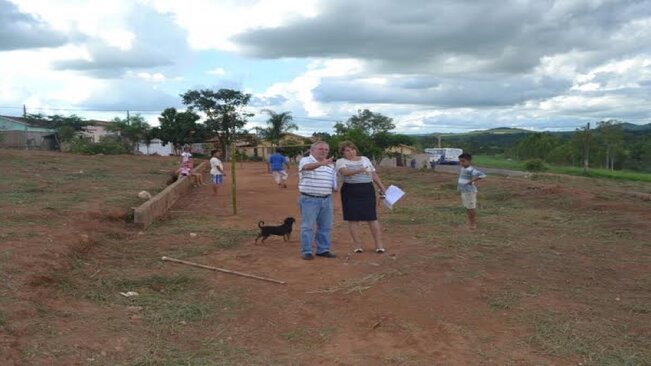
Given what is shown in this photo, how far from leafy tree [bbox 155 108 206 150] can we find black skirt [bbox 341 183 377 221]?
163 feet

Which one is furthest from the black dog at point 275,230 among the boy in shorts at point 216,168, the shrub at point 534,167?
the shrub at point 534,167

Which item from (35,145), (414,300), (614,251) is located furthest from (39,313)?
(35,145)

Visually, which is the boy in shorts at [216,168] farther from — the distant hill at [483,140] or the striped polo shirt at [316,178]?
the distant hill at [483,140]

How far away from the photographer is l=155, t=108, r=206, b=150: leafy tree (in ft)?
182

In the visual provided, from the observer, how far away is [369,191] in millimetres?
7316

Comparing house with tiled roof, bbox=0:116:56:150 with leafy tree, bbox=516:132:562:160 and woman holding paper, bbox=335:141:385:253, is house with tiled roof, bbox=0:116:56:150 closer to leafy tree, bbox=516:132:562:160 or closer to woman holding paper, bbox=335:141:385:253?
woman holding paper, bbox=335:141:385:253

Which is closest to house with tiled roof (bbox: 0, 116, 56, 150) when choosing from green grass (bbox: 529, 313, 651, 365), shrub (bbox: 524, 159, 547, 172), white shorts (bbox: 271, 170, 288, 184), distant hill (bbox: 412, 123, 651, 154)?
white shorts (bbox: 271, 170, 288, 184)

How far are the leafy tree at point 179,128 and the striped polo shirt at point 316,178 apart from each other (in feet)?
163

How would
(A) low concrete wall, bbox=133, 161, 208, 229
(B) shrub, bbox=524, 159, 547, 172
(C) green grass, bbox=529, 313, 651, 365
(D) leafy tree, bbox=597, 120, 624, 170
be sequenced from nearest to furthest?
(C) green grass, bbox=529, 313, 651, 365 < (A) low concrete wall, bbox=133, 161, 208, 229 < (B) shrub, bbox=524, 159, 547, 172 < (D) leafy tree, bbox=597, 120, 624, 170

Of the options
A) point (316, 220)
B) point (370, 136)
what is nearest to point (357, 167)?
point (316, 220)

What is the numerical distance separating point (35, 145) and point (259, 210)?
45.0m

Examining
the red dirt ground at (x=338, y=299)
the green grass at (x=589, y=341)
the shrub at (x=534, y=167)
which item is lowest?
the shrub at (x=534, y=167)

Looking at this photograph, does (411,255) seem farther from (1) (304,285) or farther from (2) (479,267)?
(1) (304,285)

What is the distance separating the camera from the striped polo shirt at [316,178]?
281 inches
